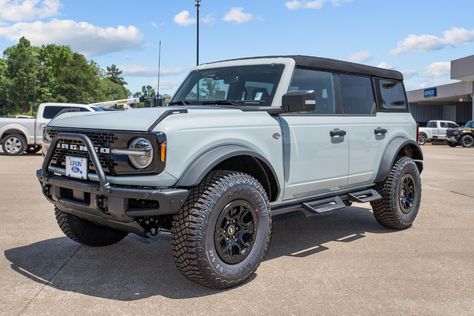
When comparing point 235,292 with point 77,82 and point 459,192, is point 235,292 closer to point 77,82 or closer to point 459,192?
point 459,192

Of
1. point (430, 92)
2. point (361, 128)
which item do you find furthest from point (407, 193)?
point (430, 92)

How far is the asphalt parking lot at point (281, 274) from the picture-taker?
3.60m

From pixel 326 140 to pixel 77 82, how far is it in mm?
70184

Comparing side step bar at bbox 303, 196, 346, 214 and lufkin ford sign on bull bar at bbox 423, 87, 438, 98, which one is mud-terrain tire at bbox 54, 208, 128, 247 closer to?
side step bar at bbox 303, 196, 346, 214

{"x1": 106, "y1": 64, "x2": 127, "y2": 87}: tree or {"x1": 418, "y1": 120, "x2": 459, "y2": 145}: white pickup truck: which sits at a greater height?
{"x1": 106, "y1": 64, "x2": 127, "y2": 87}: tree

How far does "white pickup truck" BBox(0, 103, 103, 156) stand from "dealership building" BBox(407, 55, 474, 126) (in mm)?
26661

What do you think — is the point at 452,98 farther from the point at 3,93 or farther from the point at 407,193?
the point at 3,93

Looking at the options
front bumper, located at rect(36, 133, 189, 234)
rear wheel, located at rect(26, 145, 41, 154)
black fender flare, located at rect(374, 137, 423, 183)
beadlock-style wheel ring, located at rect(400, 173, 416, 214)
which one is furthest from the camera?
rear wheel, located at rect(26, 145, 41, 154)

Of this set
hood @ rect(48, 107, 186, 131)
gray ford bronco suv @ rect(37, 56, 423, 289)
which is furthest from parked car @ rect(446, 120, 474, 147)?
hood @ rect(48, 107, 186, 131)

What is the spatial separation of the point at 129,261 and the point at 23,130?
45.1 feet

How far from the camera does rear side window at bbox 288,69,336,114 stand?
4.93 metres

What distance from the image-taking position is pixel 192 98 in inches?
210

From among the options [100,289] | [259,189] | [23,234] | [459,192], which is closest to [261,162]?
[259,189]

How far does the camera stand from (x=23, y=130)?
16.9 meters
